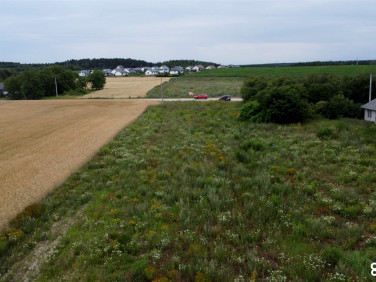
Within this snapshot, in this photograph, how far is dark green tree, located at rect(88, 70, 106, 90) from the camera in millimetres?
79375

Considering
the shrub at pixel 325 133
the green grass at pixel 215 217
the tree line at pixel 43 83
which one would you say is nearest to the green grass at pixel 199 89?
the tree line at pixel 43 83

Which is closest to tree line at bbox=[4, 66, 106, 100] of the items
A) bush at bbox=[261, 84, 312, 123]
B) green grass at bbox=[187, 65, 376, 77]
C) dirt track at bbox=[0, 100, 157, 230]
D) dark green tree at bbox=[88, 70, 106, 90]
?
dark green tree at bbox=[88, 70, 106, 90]

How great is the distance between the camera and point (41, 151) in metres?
20.3

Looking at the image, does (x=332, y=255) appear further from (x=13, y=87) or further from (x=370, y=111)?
(x=13, y=87)

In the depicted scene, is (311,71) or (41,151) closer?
(41,151)

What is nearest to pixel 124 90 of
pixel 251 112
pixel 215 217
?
pixel 251 112

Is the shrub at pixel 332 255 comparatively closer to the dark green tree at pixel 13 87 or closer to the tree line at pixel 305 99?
the tree line at pixel 305 99

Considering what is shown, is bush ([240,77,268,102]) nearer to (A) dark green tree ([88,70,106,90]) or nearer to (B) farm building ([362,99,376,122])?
(B) farm building ([362,99,376,122])

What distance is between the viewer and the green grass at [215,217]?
24.2ft

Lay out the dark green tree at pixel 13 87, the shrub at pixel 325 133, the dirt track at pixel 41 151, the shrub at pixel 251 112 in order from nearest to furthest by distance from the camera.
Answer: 1. the dirt track at pixel 41 151
2. the shrub at pixel 325 133
3. the shrub at pixel 251 112
4. the dark green tree at pixel 13 87

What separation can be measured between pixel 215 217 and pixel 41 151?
15.1 m

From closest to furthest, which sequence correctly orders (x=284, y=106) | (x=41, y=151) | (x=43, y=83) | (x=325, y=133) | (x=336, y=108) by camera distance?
(x=41, y=151), (x=325, y=133), (x=284, y=106), (x=336, y=108), (x=43, y=83)

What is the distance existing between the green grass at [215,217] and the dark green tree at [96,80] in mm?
66167

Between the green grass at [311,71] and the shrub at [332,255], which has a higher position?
the green grass at [311,71]
